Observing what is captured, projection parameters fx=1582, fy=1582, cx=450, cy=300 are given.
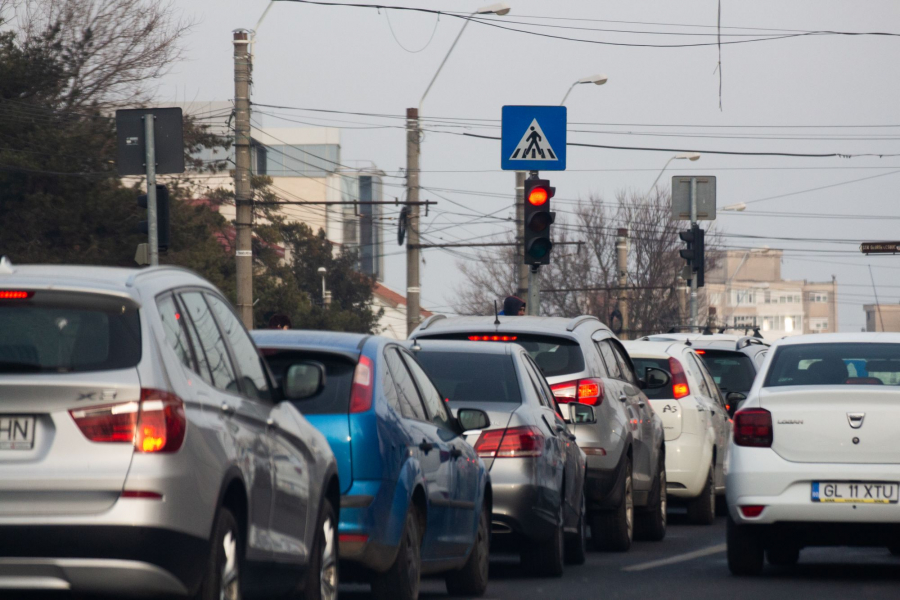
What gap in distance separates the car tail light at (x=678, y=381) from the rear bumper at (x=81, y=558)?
10791 millimetres

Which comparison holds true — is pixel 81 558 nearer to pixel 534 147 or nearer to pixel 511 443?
pixel 511 443

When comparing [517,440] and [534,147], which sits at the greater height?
[534,147]

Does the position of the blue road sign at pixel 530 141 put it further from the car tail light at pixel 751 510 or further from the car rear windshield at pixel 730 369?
the car tail light at pixel 751 510

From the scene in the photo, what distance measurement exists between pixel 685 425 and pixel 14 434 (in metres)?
10.9

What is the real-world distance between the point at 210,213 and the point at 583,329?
4348cm

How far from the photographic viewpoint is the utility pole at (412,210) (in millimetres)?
34438

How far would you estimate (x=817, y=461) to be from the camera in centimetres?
963

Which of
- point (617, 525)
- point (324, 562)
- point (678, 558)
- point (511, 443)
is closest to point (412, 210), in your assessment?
point (617, 525)

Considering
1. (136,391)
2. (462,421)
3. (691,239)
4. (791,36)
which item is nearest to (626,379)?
(462,421)

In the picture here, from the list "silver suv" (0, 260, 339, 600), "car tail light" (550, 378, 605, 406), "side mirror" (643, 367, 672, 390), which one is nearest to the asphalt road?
"car tail light" (550, 378, 605, 406)

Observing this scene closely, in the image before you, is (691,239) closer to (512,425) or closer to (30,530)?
(512,425)

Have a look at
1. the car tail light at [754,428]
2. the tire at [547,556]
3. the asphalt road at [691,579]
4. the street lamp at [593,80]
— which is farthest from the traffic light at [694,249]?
the car tail light at [754,428]

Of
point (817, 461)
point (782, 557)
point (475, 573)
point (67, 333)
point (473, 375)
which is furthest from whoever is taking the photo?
point (782, 557)

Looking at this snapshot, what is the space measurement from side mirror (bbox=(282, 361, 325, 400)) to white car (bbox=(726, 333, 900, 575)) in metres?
4.05
